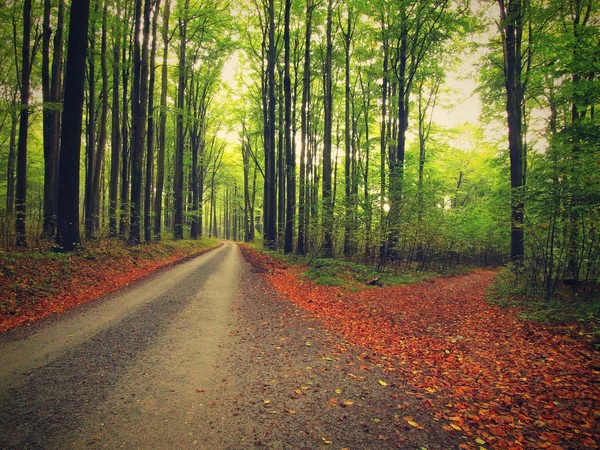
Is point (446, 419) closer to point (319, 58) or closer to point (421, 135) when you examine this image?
point (319, 58)

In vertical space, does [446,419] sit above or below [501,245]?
below

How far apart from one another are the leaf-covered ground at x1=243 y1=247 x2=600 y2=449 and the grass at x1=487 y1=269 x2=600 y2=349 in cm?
33

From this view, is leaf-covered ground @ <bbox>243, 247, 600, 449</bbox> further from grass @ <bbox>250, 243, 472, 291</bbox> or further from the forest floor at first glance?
grass @ <bbox>250, 243, 472, 291</bbox>

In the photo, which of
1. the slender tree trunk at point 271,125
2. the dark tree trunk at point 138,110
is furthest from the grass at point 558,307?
the dark tree trunk at point 138,110

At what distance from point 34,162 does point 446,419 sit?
132ft

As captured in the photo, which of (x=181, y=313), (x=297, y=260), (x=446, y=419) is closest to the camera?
(x=446, y=419)

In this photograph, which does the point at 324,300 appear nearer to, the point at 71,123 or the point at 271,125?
the point at 71,123

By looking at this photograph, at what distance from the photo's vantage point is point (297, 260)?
50.3ft

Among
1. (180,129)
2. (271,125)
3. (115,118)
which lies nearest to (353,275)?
(271,125)

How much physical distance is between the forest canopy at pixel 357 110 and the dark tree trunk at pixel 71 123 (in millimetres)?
43

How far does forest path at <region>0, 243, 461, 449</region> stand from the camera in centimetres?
256

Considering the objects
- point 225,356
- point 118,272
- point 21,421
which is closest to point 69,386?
point 21,421

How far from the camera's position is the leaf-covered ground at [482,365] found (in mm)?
2947

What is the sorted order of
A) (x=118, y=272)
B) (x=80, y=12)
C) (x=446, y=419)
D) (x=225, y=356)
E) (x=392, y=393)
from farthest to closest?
1. (x=118, y=272)
2. (x=80, y=12)
3. (x=225, y=356)
4. (x=392, y=393)
5. (x=446, y=419)
